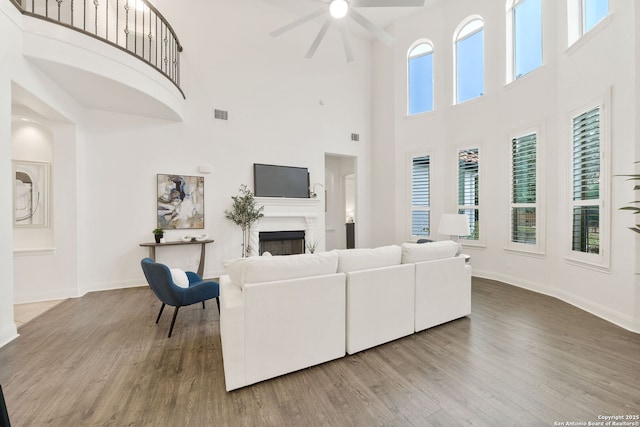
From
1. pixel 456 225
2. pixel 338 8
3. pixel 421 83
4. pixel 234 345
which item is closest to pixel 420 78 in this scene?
pixel 421 83

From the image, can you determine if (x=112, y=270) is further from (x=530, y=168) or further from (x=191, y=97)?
(x=530, y=168)

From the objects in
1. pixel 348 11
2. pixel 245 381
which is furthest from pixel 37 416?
pixel 348 11

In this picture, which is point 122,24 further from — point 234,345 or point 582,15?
point 582,15

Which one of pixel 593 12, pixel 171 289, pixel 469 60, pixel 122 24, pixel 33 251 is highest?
pixel 122 24

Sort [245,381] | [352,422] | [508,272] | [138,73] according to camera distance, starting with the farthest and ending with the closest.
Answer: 1. [508,272]
2. [138,73]
3. [245,381]
4. [352,422]

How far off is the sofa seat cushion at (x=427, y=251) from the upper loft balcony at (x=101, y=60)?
4.27m

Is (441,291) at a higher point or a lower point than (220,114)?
lower

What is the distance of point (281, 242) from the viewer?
6191 mm

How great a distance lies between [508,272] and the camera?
4.87m

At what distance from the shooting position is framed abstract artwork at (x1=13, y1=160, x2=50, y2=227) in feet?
13.0

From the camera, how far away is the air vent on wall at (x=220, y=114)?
5.48 m

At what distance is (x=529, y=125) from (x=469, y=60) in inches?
83.4

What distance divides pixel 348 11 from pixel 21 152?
16.9ft

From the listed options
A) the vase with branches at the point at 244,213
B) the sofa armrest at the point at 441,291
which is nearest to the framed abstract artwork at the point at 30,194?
the vase with branches at the point at 244,213
